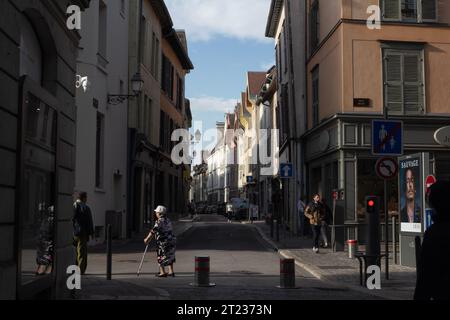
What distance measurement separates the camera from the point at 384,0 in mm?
21453

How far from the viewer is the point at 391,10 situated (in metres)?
21.5

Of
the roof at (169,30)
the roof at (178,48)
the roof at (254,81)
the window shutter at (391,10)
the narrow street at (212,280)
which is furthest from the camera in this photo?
the roof at (254,81)

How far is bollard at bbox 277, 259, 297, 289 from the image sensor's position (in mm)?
11803

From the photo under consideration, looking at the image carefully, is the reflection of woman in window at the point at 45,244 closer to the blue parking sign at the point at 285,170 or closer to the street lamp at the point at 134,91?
the street lamp at the point at 134,91

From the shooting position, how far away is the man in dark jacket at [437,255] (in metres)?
4.71

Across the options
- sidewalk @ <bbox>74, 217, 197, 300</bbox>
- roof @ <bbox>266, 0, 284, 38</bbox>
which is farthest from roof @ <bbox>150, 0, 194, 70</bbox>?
sidewalk @ <bbox>74, 217, 197, 300</bbox>

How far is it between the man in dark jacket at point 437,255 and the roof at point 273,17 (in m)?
31.4

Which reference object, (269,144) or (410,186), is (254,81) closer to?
(269,144)

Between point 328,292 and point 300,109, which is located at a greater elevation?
point 300,109

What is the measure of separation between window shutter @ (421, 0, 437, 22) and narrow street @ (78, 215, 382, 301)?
9.55 meters

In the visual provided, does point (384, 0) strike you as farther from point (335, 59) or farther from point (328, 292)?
point (328, 292)

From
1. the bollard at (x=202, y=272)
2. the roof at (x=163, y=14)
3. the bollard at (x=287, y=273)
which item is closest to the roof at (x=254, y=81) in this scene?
the roof at (x=163, y=14)
